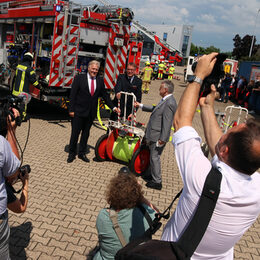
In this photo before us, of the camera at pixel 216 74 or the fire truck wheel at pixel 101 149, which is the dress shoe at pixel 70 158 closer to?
the fire truck wheel at pixel 101 149

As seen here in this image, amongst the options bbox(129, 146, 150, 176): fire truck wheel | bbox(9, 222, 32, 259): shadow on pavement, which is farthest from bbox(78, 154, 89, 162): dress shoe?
bbox(9, 222, 32, 259): shadow on pavement

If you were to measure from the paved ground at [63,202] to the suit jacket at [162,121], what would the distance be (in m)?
0.93

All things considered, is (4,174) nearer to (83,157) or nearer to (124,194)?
(124,194)

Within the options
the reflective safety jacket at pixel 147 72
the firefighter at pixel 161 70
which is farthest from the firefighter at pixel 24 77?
the firefighter at pixel 161 70

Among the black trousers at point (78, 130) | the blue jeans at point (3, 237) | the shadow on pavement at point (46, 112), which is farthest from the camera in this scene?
the shadow on pavement at point (46, 112)

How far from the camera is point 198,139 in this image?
54.7 inches

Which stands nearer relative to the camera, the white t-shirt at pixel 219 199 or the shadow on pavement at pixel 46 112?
the white t-shirt at pixel 219 199

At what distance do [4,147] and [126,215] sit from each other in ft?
3.36

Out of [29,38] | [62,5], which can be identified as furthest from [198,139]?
[29,38]

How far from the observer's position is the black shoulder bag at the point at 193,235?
1.20 metres

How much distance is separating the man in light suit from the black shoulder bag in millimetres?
3564

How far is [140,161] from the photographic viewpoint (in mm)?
5422

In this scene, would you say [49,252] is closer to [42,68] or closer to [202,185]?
[202,185]

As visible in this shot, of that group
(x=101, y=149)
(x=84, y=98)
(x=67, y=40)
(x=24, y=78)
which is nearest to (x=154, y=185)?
(x=101, y=149)
